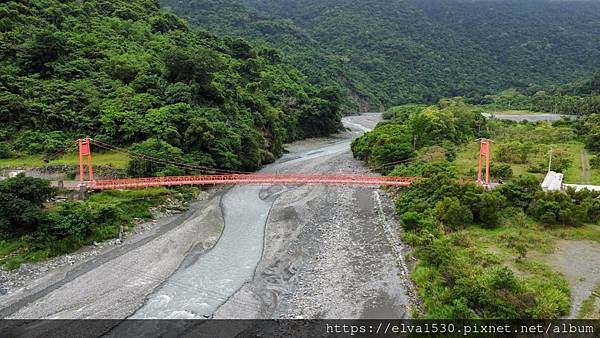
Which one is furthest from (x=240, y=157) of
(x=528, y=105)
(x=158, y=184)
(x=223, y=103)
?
(x=528, y=105)

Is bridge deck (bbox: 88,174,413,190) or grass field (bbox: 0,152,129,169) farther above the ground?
grass field (bbox: 0,152,129,169)

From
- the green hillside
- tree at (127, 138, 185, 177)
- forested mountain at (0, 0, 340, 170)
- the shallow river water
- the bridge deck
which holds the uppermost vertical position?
the green hillside

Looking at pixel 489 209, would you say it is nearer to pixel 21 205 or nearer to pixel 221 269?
pixel 221 269

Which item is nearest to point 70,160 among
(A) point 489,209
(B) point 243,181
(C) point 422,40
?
(B) point 243,181

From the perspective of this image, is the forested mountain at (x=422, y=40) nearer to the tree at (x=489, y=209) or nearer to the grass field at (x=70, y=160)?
the grass field at (x=70, y=160)

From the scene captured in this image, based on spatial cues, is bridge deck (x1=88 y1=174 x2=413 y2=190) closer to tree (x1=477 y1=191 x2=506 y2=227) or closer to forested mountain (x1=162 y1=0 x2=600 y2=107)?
tree (x1=477 y1=191 x2=506 y2=227)

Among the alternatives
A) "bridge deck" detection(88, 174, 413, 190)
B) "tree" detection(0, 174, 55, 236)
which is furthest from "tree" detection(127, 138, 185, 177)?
"tree" detection(0, 174, 55, 236)

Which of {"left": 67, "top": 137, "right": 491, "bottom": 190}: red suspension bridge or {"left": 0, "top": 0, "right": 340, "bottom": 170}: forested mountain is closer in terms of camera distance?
{"left": 67, "top": 137, "right": 491, "bottom": 190}: red suspension bridge
